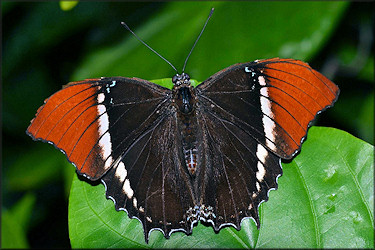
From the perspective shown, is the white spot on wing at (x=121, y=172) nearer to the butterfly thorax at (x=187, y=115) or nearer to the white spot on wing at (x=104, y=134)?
the white spot on wing at (x=104, y=134)

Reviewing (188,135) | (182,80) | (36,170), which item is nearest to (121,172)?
(188,135)

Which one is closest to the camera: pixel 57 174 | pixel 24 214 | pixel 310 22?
pixel 310 22

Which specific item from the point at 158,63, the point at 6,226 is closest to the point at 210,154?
the point at 158,63

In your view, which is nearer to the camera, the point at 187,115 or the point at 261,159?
the point at 261,159

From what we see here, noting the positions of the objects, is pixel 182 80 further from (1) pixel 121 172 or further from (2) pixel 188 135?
(1) pixel 121 172

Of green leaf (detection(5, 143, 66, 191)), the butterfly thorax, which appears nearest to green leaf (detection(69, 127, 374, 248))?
the butterfly thorax

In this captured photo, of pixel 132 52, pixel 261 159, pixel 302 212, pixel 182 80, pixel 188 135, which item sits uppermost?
pixel 132 52

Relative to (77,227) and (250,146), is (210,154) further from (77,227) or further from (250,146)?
(77,227)
